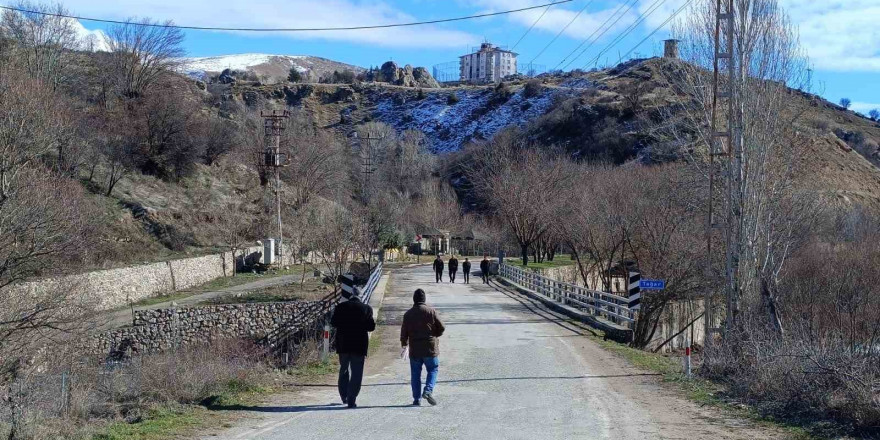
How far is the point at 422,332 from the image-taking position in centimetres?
1098

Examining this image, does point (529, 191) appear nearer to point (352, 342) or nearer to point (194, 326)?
point (194, 326)

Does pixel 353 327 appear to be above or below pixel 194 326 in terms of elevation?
above

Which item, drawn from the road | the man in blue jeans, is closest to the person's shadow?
the road

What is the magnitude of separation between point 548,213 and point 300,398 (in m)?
42.0

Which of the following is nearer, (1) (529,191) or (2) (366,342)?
(2) (366,342)

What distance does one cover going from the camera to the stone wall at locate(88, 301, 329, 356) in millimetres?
32688

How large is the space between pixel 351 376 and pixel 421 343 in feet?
3.43

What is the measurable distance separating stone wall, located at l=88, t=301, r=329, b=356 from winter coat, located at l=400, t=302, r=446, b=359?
20.6 meters

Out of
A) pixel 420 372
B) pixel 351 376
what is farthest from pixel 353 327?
pixel 420 372

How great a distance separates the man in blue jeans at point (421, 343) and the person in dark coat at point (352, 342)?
1.75 ft

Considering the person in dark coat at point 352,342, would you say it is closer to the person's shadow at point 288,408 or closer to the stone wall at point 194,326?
the person's shadow at point 288,408

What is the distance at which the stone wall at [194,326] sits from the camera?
3269cm

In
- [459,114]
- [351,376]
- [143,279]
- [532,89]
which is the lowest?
[143,279]

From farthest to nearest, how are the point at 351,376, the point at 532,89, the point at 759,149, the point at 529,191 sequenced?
the point at 532,89
the point at 529,191
the point at 759,149
the point at 351,376
